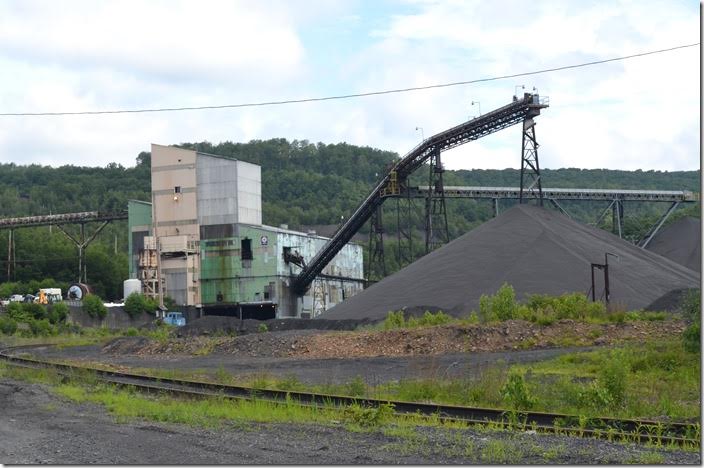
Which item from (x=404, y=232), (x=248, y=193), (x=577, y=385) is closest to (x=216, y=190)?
(x=248, y=193)

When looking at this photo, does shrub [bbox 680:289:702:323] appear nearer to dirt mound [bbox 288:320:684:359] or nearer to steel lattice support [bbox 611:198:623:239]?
dirt mound [bbox 288:320:684:359]

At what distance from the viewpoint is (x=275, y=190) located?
155500 mm

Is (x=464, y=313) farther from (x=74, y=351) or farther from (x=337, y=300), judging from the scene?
(x=337, y=300)

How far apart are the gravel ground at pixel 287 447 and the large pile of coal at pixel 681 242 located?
48.5 metres

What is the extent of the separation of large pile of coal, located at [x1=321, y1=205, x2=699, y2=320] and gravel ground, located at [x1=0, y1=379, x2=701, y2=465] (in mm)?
24823

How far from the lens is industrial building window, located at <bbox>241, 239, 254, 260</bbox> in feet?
202

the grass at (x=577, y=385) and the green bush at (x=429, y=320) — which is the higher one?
the grass at (x=577, y=385)

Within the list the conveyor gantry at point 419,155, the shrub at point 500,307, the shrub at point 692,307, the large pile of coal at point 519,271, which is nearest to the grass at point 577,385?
the shrub at point 692,307

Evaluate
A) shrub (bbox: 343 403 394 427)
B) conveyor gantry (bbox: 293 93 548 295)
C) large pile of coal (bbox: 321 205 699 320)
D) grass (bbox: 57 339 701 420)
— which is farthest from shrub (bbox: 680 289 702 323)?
conveyor gantry (bbox: 293 93 548 295)

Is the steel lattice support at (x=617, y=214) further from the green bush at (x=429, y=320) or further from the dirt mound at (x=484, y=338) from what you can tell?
the dirt mound at (x=484, y=338)

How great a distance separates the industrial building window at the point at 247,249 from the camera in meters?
61.4

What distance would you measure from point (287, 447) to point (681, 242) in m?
56.1

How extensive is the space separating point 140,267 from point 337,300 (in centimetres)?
1443

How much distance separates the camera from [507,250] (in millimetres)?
40688
